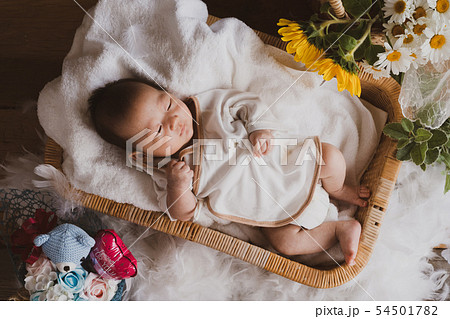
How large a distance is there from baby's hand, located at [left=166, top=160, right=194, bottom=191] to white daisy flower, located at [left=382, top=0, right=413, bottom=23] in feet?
1.91

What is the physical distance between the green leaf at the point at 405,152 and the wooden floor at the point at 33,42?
1.89 feet

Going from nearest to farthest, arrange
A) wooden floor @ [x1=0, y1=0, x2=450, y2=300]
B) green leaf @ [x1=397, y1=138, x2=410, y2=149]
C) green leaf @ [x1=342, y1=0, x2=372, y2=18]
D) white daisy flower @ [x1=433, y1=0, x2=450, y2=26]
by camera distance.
→ white daisy flower @ [x1=433, y1=0, x2=450, y2=26] → green leaf @ [x1=342, y1=0, x2=372, y2=18] → green leaf @ [x1=397, y1=138, x2=410, y2=149] → wooden floor @ [x1=0, y1=0, x2=450, y2=300]

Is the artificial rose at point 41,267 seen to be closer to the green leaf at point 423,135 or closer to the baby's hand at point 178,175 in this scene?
the baby's hand at point 178,175

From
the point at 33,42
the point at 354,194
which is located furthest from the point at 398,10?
the point at 33,42

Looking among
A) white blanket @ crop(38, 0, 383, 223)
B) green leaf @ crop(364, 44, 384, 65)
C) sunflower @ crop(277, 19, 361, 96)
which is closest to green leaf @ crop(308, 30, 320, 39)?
sunflower @ crop(277, 19, 361, 96)

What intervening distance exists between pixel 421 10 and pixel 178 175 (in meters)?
0.65

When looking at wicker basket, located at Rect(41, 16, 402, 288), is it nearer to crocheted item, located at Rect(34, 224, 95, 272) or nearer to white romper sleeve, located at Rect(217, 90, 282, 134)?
crocheted item, located at Rect(34, 224, 95, 272)

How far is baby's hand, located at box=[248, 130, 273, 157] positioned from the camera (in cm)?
105

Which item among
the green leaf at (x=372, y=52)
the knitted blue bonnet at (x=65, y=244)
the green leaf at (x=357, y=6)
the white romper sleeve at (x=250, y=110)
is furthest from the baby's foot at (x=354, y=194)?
the knitted blue bonnet at (x=65, y=244)

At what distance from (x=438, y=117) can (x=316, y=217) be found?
15.5 inches

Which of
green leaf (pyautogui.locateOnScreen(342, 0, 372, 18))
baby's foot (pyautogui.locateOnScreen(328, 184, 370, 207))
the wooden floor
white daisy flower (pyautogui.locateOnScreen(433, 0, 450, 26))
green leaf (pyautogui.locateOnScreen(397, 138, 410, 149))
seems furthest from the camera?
the wooden floor

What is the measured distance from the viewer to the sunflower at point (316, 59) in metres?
0.92

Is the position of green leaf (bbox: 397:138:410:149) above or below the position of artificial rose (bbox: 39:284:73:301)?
above
